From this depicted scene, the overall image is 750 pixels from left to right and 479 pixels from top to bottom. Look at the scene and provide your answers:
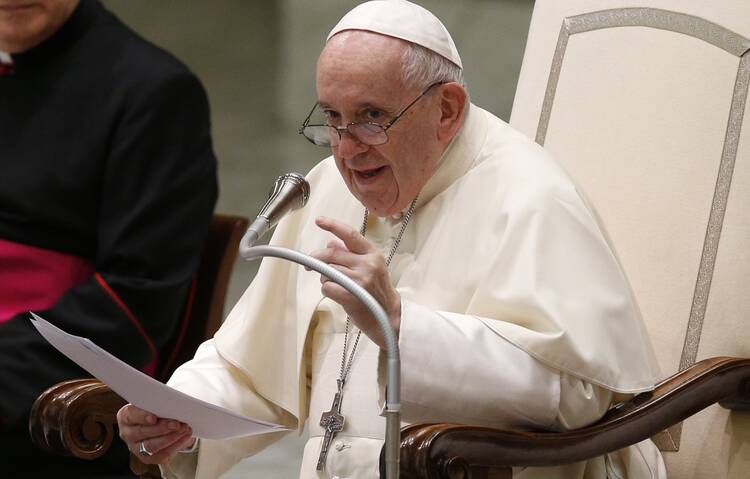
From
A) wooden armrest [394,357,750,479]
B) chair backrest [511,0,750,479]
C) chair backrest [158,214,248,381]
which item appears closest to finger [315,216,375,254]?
wooden armrest [394,357,750,479]

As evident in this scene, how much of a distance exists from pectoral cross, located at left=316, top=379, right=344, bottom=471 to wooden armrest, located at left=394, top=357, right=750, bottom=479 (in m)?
0.49

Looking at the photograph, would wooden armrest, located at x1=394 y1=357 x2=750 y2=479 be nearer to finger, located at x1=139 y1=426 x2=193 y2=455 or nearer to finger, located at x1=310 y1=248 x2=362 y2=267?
finger, located at x1=310 y1=248 x2=362 y2=267

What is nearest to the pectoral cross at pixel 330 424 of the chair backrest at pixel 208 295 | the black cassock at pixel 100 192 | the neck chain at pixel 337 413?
the neck chain at pixel 337 413

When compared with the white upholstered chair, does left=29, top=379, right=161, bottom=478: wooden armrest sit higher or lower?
lower

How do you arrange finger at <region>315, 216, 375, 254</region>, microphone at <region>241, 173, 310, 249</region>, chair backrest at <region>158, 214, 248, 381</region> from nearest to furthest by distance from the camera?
1. microphone at <region>241, 173, 310, 249</region>
2. finger at <region>315, 216, 375, 254</region>
3. chair backrest at <region>158, 214, 248, 381</region>

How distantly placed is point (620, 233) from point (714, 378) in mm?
542

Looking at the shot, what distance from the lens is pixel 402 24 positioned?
2.73 m

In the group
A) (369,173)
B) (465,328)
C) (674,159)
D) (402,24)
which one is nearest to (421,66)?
(402,24)

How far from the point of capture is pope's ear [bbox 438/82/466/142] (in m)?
2.77

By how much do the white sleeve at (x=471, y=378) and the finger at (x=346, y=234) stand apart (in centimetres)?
18

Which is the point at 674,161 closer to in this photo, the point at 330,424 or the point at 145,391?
the point at 330,424

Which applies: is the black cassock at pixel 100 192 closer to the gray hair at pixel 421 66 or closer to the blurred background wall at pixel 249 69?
the gray hair at pixel 421 66

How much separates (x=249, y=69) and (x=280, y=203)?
4183 millimetres

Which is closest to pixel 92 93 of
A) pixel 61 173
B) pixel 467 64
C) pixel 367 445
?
pixel 61 173
